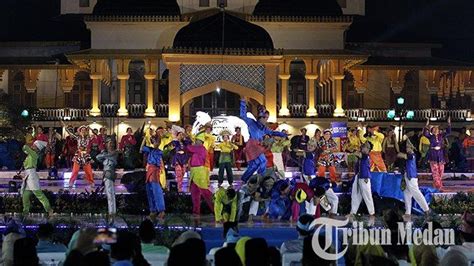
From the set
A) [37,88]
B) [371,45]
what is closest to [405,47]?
[371,45]

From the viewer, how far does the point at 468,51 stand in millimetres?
44094

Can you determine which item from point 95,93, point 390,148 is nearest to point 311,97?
point 95,93

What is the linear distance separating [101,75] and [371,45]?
11.7 metres

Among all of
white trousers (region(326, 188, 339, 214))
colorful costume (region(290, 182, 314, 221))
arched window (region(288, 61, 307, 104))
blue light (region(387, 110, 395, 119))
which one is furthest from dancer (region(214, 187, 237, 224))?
arched window (region(288, 61, 307, 104))

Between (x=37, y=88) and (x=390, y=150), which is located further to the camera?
(x=37, y=88)

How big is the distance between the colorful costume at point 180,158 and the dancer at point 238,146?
4420 mm

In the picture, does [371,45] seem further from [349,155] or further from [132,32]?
[349,155]

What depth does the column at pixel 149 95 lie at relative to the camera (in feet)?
117

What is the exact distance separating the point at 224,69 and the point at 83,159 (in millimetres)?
10694

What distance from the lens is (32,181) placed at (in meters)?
18.6

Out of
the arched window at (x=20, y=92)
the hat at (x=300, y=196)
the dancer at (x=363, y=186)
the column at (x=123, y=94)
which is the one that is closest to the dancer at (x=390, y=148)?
the dancer at (x=363, y=186)

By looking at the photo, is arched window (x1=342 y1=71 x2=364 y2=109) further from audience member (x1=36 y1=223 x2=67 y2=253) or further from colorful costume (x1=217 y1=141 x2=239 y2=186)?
audience member (x1=36 y1=223 x2=67 y2=253)

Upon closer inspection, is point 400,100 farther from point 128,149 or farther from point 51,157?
point 51,157

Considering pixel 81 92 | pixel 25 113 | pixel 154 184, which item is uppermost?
pixel 81 92
